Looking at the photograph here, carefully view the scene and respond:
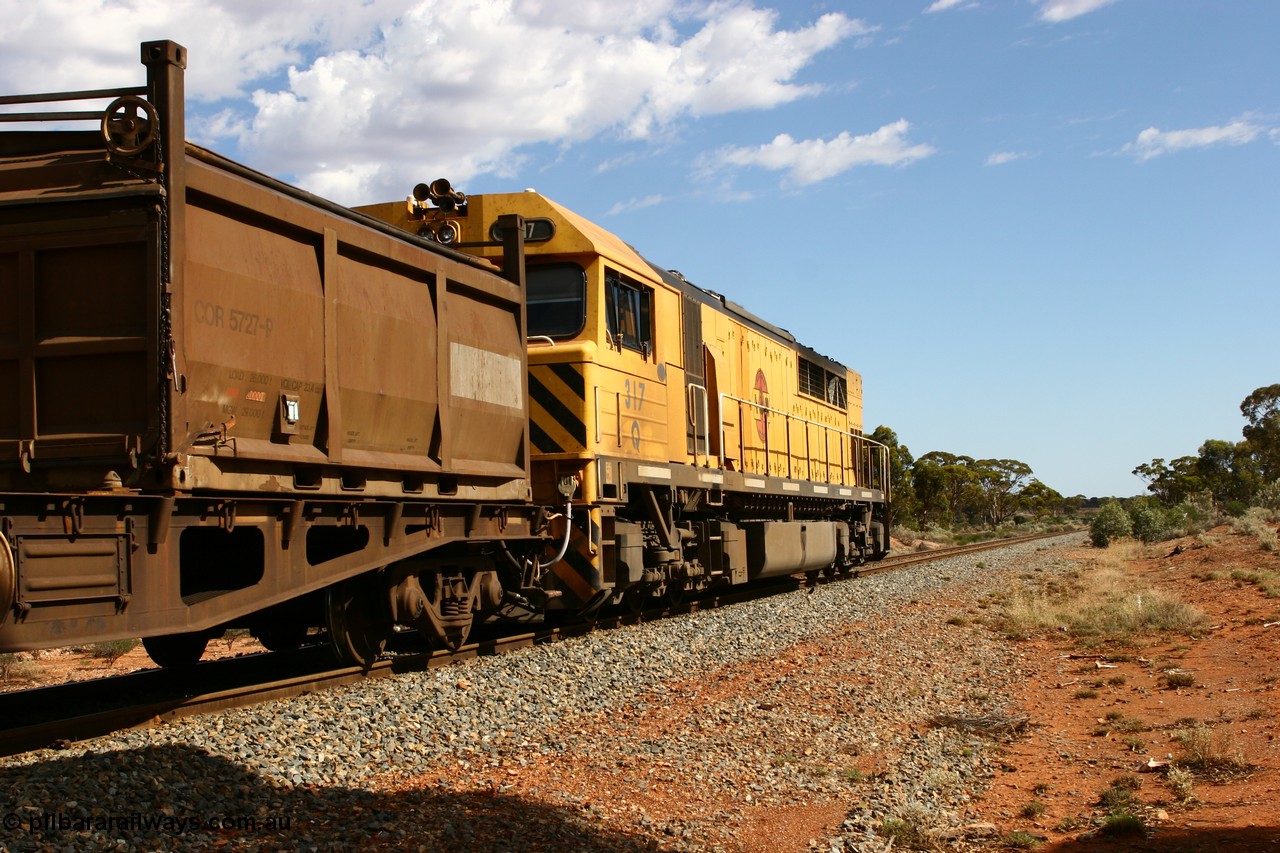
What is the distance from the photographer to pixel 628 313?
1202 cm

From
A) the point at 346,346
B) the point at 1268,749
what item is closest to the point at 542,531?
the point at 346,346

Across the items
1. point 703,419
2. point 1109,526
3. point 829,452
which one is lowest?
point 1109,526

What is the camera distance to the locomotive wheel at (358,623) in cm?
859

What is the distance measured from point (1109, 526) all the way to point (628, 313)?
3314 cm

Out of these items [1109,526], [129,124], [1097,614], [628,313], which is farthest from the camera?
[1109,526]

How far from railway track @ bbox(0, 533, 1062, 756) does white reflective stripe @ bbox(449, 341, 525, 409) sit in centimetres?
220

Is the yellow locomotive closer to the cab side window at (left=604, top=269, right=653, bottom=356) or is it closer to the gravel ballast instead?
the cab side window at (left=604, top=269, right=653, bottom=356)

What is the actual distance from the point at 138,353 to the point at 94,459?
2.07 feet

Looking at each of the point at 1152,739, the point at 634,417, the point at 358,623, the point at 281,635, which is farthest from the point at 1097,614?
the point at 281,635

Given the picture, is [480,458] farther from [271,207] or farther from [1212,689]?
[1212,689]

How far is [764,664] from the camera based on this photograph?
34.1 feet

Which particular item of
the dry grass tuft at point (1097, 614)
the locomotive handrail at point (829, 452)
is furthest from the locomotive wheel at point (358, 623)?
the dry grass tuft at point (1097, 614)

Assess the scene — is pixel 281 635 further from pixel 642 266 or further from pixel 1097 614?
pixel 1097 614

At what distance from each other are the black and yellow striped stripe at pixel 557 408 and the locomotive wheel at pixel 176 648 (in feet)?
11.8
